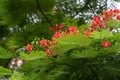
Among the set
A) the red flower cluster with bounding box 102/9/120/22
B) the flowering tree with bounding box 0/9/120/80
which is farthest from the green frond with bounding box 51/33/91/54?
the red flower cluster with bounding box 102/9/120/22

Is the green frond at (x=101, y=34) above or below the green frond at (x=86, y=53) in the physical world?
above

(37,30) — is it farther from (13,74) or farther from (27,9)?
(13,74)

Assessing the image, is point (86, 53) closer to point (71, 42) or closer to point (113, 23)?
point (71, 42)

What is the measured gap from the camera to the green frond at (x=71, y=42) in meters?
2.76

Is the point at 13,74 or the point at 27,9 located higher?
the point at 27,9

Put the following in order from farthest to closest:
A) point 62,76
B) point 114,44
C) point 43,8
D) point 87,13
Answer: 1. point 87,13
2. point 43,8
3. point 62,76
4. point 114,44

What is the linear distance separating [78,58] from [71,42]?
20cm

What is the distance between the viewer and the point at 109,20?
3.28m

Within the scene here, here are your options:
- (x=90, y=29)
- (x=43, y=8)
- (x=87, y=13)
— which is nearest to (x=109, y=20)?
(x=90, y=29)

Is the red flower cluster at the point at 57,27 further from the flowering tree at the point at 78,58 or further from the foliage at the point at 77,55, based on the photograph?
the flowering tree at the point at 78,58

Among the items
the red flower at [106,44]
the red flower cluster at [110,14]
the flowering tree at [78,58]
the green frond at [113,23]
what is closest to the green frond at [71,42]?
the flowering tree at [78,58]

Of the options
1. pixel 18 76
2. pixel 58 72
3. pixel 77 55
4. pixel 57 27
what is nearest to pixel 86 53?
pixel 77 55

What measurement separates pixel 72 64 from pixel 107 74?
0.80ft

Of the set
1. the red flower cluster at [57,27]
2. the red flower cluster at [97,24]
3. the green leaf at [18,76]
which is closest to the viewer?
the green leaf at [18,76]
